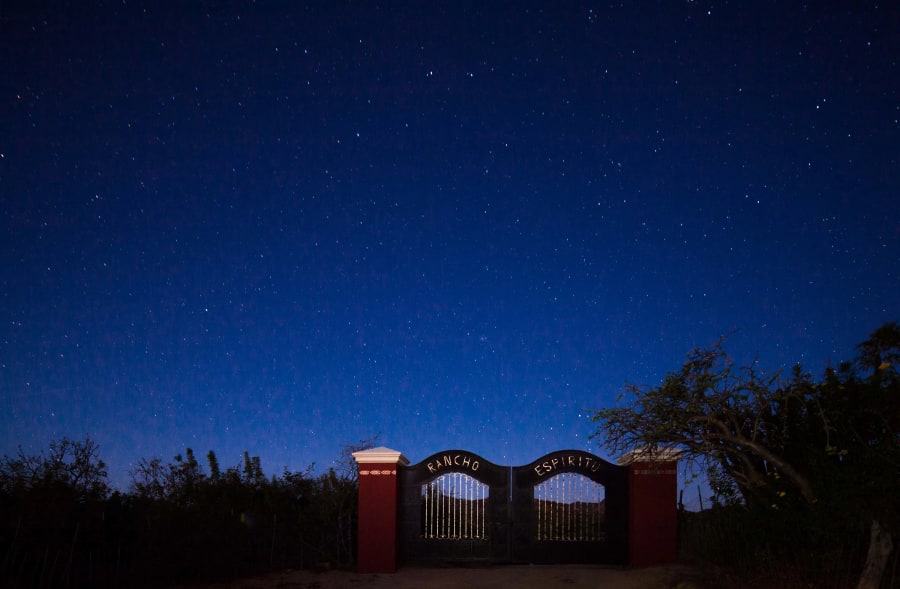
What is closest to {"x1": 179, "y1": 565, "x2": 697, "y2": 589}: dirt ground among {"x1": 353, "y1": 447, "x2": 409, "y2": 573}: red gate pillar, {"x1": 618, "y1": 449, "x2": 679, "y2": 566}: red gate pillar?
{"x1": 353, "y1": 447, "x2": 409, "y2": 573}: red gate pillar

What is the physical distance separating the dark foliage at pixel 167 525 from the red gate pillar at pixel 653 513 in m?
5.92

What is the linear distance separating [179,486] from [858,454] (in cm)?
1460

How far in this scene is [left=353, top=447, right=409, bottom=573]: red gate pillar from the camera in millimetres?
15938

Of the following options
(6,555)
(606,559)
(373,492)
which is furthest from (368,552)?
(6,555)

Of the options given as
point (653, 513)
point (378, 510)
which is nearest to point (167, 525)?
point (378, 510)

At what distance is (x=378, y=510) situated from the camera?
16.2 meters

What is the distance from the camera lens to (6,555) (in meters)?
11.6

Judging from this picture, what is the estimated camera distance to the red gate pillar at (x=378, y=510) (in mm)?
15938

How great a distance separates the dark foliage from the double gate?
151 cm

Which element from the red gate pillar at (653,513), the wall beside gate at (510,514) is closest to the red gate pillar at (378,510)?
the wall beside gate at (510,514)

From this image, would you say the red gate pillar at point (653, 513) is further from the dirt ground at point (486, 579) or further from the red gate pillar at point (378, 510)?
the red gate pillar at point (378, 510)

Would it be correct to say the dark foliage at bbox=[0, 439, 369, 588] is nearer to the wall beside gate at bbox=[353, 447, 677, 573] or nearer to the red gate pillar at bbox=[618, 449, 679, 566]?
the wall beside gate at bbox=[353, 447, 677, 573]

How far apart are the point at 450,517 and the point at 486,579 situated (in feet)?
7.81

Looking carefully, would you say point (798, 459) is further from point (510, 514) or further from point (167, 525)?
point (167, 525)
